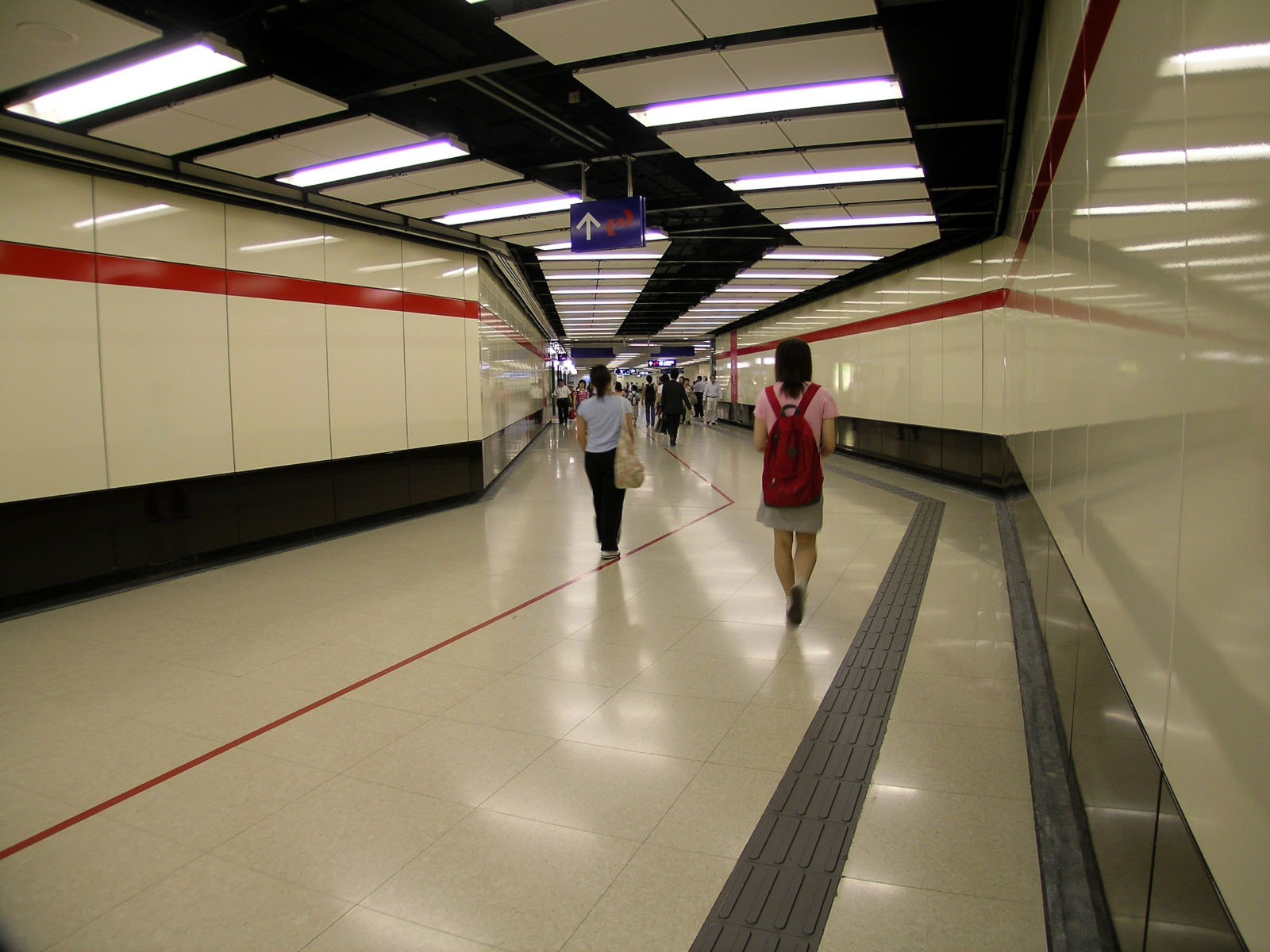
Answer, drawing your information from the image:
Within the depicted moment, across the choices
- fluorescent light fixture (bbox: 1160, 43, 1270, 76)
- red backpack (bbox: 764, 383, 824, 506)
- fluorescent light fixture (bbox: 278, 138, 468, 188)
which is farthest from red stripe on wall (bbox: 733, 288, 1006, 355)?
fluorescent light fixture (bbox: 1160, 43, 1270, 76)

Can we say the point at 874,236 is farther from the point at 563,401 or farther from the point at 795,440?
the point at 563,401

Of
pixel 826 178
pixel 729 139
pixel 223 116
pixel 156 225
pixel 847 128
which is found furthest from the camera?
pixel 826 178

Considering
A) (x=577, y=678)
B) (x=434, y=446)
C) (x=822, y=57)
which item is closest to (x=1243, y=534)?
(x=577, y=678)

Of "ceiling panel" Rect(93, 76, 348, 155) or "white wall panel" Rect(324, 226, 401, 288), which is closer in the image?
"ceiling panel" Rect(93, 76, 348, 155)

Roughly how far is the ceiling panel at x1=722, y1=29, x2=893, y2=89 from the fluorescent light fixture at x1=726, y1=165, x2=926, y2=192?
7.12 feet

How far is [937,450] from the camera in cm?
1120

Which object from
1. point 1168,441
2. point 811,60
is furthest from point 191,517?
point 1168,441

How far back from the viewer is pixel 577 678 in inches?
148

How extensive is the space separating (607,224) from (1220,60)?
6349 mm

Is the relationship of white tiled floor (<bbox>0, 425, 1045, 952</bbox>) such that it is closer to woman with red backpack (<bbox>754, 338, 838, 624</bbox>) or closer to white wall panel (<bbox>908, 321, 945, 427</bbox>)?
woman with red backpack (<bbox>754, 338, 838, 624</bbox>)

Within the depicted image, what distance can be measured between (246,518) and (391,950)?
5.79 metres

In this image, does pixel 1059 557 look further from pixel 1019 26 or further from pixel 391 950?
pixel 1019 26

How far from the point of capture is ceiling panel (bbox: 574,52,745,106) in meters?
4.41

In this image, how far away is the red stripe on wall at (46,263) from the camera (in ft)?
16.8
